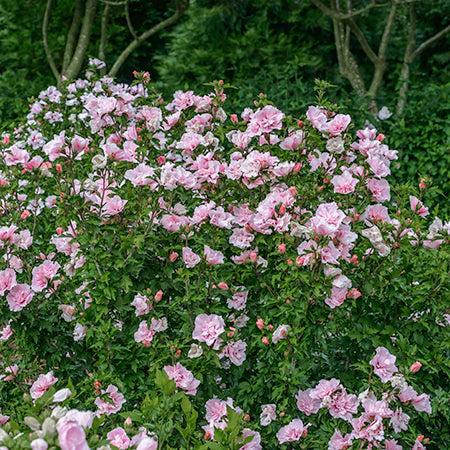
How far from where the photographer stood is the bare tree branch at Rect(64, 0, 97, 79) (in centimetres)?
776

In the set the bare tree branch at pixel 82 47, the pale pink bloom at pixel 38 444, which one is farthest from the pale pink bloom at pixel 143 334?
the bare tree branch at pixel 82 47

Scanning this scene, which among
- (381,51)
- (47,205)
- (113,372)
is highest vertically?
(47,205)

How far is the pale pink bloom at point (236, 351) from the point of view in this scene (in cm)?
262

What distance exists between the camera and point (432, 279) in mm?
2652

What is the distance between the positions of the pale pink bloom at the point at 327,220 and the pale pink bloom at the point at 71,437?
122 cm

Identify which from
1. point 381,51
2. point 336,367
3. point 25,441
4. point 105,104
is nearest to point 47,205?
point 105,104

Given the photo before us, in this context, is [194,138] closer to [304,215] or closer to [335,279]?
[304,215]

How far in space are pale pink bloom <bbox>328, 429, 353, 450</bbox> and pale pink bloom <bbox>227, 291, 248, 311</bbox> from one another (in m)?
0.62

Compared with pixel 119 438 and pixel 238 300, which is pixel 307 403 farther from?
pixel 119 438

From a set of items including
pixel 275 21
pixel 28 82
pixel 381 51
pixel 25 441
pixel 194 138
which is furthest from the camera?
pixel 28 82

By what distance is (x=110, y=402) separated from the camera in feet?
8.38

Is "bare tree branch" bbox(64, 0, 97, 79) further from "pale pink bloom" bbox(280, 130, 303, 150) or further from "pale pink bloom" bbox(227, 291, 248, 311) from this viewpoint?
"pale pink bloom" bbox(227, 291, 248, 311)

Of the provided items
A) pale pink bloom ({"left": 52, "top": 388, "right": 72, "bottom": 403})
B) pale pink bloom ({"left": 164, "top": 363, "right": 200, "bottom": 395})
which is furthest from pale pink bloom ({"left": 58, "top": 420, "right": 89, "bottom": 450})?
pale pink bloom ({"left": 164, "top": 363, "right": 200, "bottom": 395})

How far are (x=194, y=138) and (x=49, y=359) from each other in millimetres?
1203
